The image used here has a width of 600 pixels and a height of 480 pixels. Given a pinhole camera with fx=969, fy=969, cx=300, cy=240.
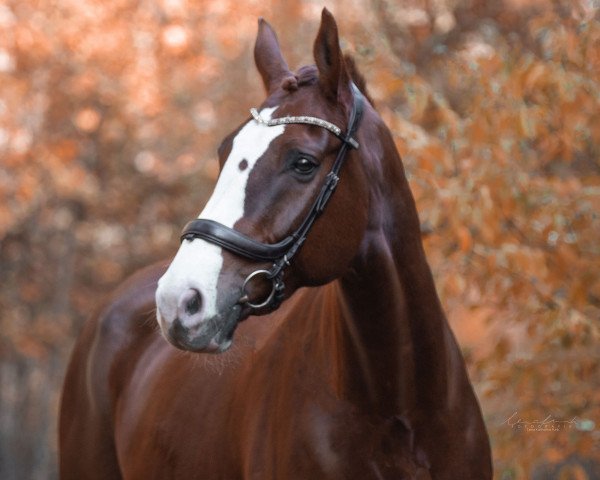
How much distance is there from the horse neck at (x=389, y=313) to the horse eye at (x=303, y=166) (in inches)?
11.0

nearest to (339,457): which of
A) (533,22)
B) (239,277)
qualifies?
(239,277)

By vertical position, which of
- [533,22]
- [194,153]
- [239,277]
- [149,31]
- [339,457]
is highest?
[149,31]

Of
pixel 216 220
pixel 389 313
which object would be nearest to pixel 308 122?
pixel 216 220

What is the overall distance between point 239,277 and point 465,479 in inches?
44.0

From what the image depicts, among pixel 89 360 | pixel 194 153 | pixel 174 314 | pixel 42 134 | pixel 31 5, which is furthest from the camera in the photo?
pixel 194 153

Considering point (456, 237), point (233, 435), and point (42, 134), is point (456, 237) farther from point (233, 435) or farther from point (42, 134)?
point (42, 134)

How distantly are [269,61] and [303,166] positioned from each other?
0.66m

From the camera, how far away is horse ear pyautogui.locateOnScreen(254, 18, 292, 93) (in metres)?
3.37

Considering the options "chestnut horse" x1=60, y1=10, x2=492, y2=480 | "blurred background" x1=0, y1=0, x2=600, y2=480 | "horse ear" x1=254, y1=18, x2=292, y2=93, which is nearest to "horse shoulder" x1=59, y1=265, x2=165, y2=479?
"chestnut horse" x1=60, y1=10, x2=492, y2=480

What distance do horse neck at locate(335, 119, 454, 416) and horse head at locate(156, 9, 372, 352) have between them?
0.13 m

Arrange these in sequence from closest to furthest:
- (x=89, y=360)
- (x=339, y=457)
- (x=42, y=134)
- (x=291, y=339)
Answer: (x=339, y=457)
(x=291, y=339)
(x=89, y=360)
(x=42, y=134)

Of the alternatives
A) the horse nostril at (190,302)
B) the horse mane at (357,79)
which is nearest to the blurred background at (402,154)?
the horse mane at (357,79)

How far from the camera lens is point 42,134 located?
13.2 meters

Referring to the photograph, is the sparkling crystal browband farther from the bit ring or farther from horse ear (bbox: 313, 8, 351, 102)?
the bit ring
